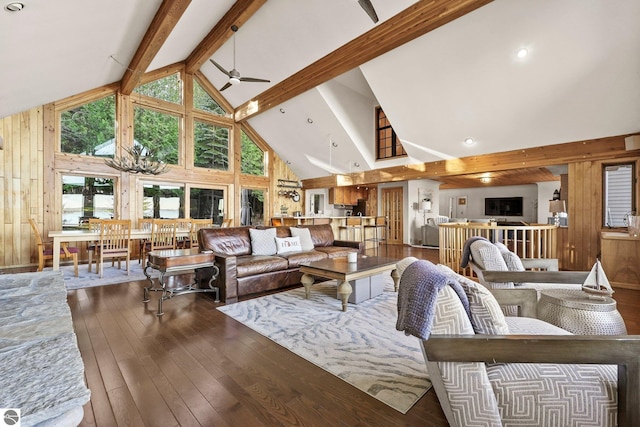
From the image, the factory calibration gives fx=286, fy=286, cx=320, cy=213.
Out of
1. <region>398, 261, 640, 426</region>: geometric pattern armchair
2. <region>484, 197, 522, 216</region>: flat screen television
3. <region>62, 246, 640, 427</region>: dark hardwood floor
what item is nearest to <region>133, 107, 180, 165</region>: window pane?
<region>62, 246, 640, 427</region>: dark hardwood floor

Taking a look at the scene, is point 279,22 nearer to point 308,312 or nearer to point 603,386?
point 308,312

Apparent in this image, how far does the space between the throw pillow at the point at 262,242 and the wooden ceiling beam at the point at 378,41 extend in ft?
11.3

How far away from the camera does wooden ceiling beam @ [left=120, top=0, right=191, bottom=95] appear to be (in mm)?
3975

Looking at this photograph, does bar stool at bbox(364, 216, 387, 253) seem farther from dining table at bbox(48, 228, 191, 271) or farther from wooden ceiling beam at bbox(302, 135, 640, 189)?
dining table at bbox(48, 228, 191, 271)

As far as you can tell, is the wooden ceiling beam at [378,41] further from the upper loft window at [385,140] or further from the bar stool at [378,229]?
the bar stool at [378,229]

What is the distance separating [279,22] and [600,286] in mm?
5783

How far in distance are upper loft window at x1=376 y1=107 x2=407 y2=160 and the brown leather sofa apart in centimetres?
382

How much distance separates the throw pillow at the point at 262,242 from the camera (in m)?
4.48

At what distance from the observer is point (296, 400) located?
5.68 ft

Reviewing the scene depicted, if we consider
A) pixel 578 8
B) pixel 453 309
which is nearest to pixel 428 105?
pixel 578 8

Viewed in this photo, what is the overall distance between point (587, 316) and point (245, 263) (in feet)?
10.9

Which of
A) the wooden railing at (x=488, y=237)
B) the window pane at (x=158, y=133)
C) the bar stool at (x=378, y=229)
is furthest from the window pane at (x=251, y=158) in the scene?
the wooden railing at (x=488, y=237)

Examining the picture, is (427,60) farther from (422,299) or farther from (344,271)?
(422,299)

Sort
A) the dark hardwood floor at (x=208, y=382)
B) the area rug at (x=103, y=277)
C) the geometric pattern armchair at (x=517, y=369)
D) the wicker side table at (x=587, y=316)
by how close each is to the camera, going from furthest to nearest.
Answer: the area rug at (x=103, y=277) → the wicker side table at (x=587, y=316) → the dark hardwood floor at (x=208, y=382) → the geometric pattern armchair at (x=517, y=369)
